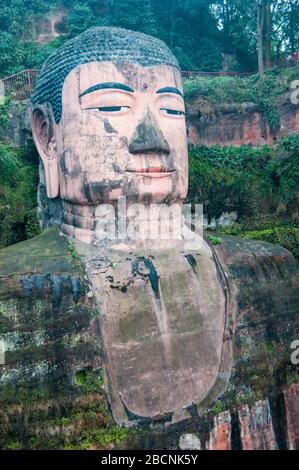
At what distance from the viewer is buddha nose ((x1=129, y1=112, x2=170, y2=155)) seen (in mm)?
5887

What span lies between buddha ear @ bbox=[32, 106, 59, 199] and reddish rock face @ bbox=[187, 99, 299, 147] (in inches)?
208

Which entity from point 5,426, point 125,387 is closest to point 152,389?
point 125,387

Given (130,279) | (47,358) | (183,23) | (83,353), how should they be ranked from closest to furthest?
1. (47,358)
2. (83,353)
3. (130,279)
4. (183,23)

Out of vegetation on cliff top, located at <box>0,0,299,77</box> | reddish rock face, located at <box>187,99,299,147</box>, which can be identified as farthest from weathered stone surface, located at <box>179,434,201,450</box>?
vegetation on cliff top, located at <box>0,0,299,77</box>

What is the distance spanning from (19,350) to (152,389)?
1677mm

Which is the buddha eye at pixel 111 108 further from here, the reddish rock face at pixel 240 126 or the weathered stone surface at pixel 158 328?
the reddish rock face at pixel 240 126

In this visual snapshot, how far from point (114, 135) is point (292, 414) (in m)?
4.61

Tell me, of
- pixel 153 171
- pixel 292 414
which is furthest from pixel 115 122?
pixel 292 414

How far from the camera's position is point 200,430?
546 cm

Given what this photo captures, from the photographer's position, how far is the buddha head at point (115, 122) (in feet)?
19.5

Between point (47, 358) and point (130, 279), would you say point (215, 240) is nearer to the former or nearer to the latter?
point (130, 279)

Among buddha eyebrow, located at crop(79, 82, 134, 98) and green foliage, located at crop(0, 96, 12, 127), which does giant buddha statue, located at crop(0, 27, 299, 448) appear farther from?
green foliage, located at crop(0, 96, 12, 127)

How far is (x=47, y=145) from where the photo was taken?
6.67 metres

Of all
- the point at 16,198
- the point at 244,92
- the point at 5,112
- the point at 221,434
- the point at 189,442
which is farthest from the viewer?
the point at 244,92
